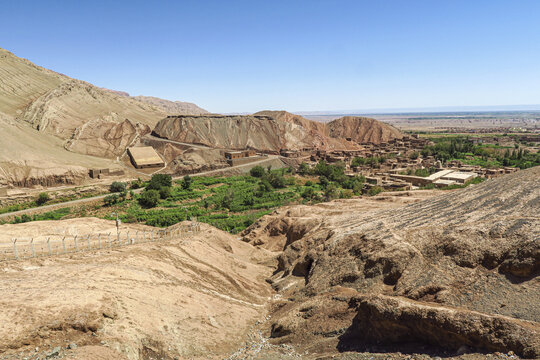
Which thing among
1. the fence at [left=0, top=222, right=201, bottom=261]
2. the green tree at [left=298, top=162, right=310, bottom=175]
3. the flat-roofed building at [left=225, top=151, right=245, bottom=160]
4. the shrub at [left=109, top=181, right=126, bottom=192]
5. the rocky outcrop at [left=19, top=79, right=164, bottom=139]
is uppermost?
the rocky outcrop at [left=19, top=79, right=164, bottom=139]

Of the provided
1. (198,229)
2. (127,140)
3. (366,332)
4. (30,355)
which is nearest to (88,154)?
(127,140)

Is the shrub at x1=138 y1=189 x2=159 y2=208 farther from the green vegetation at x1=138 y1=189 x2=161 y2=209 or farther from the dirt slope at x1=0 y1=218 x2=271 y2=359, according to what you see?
the dirt slope at x1=0 y1=218 x2=271 y2=359

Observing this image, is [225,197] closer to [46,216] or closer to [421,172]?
[46,216]

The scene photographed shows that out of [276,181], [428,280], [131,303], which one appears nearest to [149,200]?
[276,181]

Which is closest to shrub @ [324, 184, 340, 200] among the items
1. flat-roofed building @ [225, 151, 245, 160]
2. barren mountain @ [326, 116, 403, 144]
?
flat-roofed building @ [225, 151, 245, 160]

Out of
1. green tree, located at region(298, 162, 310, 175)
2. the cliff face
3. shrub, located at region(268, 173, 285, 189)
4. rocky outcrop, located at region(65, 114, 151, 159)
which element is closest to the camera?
shrub, located at region(268, 173, 285, 189)

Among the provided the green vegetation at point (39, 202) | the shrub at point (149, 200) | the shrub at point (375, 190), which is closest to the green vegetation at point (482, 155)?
the shrub at point (375, 190)
